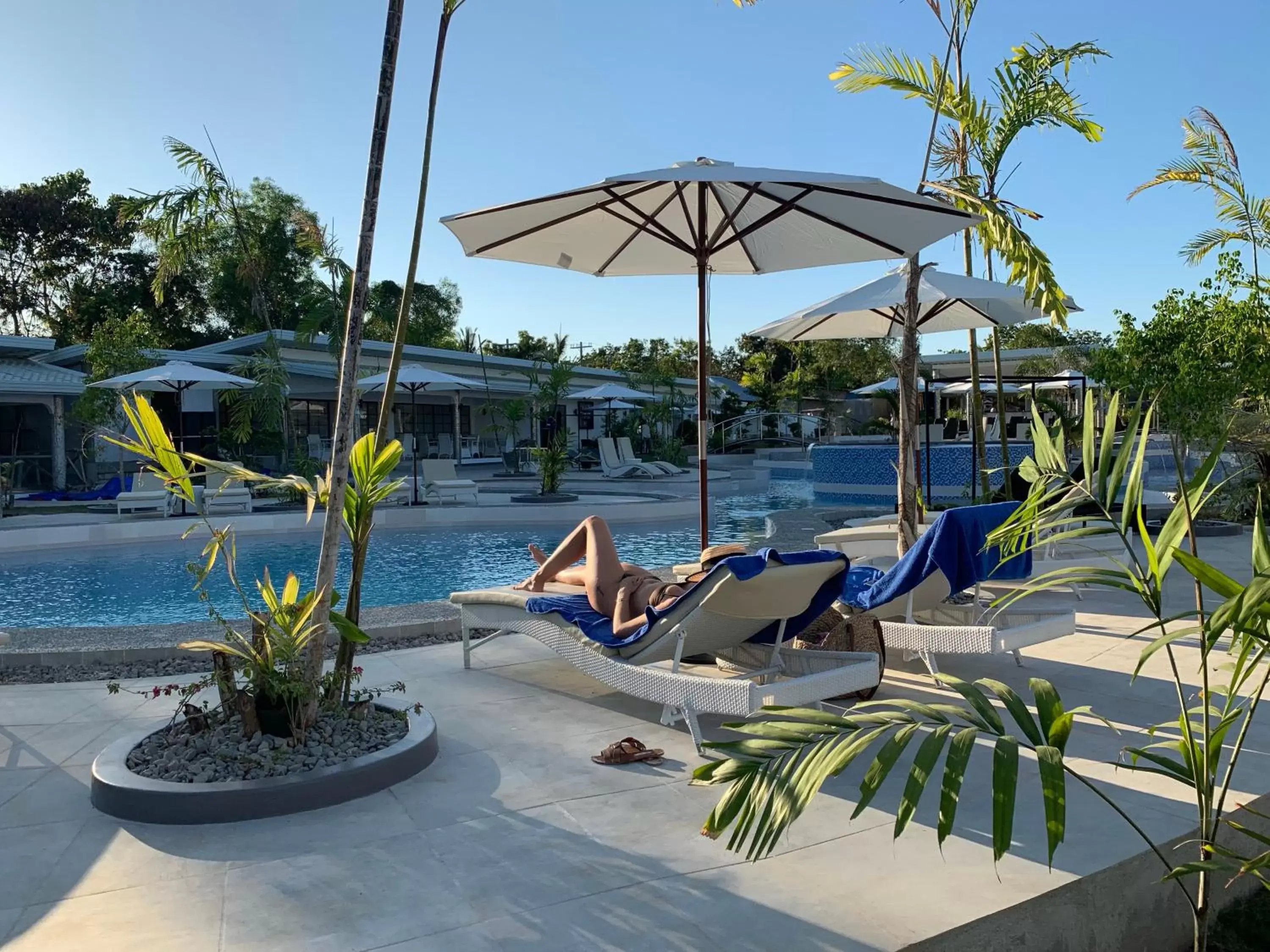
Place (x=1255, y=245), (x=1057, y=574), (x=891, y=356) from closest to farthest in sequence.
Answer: (x=1057, y=574) → (x=1255, y=245) → (x=891, y=356)

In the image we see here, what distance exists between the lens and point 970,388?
68.6 ft

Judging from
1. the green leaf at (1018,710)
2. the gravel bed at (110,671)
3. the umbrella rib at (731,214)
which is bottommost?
the gravel bed at (110,671)

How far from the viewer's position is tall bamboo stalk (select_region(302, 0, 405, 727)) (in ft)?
12.5

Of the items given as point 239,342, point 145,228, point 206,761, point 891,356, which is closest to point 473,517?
point 145,228

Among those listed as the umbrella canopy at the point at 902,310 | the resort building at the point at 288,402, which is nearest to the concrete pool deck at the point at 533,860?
the umbrella canopy at the point at 902,310

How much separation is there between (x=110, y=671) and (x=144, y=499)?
966 cm

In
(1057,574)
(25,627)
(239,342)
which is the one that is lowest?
(25,627)

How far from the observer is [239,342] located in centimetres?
2183

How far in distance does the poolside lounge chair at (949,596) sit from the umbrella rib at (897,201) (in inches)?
66.4

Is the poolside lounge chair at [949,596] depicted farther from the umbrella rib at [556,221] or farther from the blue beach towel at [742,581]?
the umbrella rib at [556,221]

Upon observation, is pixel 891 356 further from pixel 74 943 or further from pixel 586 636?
pixel 74 943

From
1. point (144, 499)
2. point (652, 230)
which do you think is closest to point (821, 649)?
point (652, 230)

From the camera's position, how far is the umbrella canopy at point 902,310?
8.48 metres

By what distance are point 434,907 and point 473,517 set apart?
1258 centimetres
